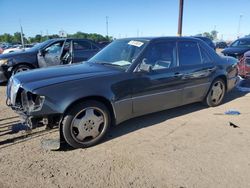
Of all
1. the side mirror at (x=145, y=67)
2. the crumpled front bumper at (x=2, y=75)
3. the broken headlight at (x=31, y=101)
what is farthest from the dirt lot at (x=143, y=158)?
the crumpled front bumper at (x=2, y=75)

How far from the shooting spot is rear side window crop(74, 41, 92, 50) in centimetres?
849

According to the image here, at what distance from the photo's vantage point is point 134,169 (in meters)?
3.09

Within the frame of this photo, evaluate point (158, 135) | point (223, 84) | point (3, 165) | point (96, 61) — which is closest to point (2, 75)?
point (96, 61)

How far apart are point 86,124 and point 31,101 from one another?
835 mm

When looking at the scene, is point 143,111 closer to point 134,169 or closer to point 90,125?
point 90,125

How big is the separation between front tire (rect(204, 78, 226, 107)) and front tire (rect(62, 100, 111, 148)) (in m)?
2.69

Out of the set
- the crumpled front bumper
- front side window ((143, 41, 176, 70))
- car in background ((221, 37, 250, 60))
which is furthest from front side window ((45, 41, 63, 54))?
car in background ((221, 37, 250, 60))

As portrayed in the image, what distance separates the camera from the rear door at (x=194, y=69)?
470 cm

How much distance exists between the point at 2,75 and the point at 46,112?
5.44m

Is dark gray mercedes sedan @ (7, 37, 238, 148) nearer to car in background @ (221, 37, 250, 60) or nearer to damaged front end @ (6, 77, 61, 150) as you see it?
damaged front end @ (6, 77, 61, 150)

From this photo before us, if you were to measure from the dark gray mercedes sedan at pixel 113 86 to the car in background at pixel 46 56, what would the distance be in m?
3.70

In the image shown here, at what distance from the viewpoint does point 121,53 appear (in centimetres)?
439

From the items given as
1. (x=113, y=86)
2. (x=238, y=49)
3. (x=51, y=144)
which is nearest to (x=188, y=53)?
(x=113, y=86)

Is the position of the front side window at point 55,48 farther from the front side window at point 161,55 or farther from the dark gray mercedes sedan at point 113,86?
the front side window at point 161,55
